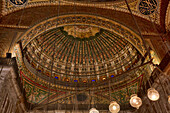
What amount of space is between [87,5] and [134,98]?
17.2 feet

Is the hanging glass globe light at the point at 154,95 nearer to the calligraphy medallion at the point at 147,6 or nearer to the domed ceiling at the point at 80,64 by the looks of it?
the domed ceiling at the point at 80,64

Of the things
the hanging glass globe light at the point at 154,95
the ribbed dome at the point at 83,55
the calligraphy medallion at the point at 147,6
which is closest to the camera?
the hanging glass globe light at the point at 154,95

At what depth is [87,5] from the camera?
7469 millimetres

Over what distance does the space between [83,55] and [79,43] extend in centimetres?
70

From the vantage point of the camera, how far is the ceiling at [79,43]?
6.18m

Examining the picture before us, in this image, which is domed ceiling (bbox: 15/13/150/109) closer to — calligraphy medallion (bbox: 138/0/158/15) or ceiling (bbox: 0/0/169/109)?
ceiling (bbox: 0/0/169/109)

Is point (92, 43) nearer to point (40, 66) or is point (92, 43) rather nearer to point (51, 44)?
point (51, 44)

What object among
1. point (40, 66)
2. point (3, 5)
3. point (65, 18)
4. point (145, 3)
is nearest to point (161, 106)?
point (145, 3)

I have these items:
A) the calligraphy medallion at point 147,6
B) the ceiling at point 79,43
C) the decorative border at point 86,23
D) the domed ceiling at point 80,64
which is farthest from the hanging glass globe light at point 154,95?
the calligraphy medallion at point 147,6

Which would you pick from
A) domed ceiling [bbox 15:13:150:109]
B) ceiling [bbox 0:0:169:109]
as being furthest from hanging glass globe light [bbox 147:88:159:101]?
domed ceiling [bbox 15:13:150:109]

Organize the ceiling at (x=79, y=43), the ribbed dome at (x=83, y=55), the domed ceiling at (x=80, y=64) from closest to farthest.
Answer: the ceiling at (x=79, y=43)
the domed ceiling at (x=80, y=64)
the ribbed dome at (x=83, y=55)

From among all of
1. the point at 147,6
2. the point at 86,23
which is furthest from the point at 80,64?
the point at 147,6

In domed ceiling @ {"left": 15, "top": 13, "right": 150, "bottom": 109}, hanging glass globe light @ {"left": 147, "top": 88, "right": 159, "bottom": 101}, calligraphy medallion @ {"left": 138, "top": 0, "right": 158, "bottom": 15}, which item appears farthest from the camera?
domed ceiling @ {"left": 15, "top": 13, "right": 150, "bottom": 109}

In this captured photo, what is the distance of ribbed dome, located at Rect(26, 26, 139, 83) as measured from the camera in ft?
27.2
